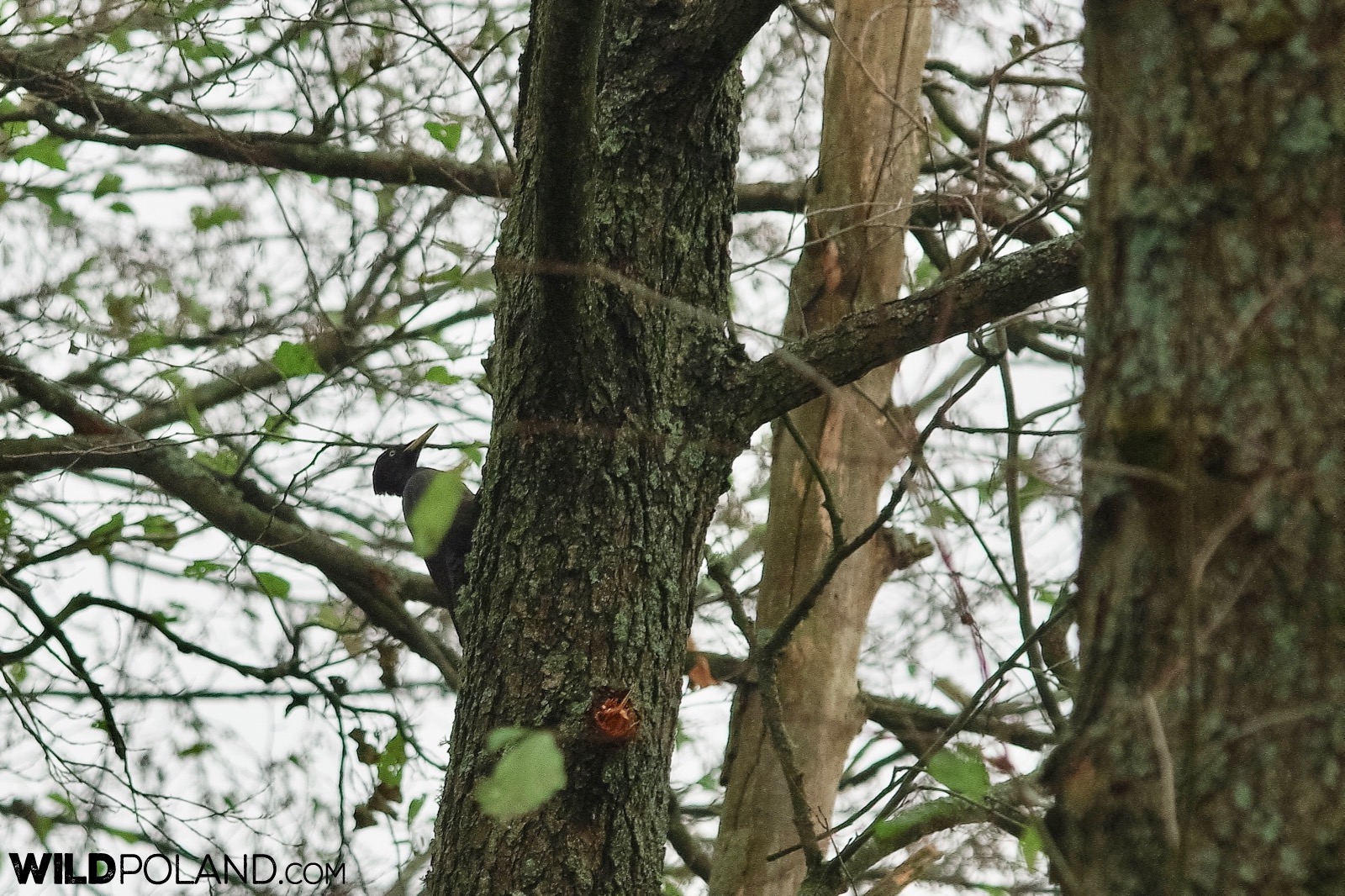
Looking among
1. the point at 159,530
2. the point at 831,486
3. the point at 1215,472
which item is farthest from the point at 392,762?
the point at 1215,472

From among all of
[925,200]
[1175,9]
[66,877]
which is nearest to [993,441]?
[925,200]

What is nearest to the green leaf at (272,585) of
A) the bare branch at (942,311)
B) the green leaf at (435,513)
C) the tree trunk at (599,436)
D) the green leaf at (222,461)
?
the green leaf at (222,461)

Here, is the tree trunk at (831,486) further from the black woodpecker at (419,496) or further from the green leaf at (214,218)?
the green leaf at (214,218)

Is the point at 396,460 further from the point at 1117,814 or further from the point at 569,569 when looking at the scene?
the point at 1117,814

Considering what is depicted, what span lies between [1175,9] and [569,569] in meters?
1.44

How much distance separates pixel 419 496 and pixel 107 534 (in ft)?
3.27

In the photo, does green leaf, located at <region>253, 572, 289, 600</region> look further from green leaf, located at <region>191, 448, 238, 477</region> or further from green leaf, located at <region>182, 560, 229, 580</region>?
green leaf, located at <region>191, 448, 238, 477</region>

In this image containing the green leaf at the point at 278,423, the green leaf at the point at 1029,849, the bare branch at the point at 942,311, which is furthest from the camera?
the green leaf at the point at 278,423

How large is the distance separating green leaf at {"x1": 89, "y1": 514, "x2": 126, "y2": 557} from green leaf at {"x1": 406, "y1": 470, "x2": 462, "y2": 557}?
2898 mm

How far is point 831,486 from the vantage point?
3803 millimetres

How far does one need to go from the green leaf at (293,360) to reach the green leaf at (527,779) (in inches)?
90.0

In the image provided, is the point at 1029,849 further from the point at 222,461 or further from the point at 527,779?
the point at 222,461

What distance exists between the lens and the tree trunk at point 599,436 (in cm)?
215

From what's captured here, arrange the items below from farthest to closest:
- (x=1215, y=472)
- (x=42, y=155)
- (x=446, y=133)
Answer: (x=42, y=155) → (x=446, y=133) → (x=1215, y=472)
